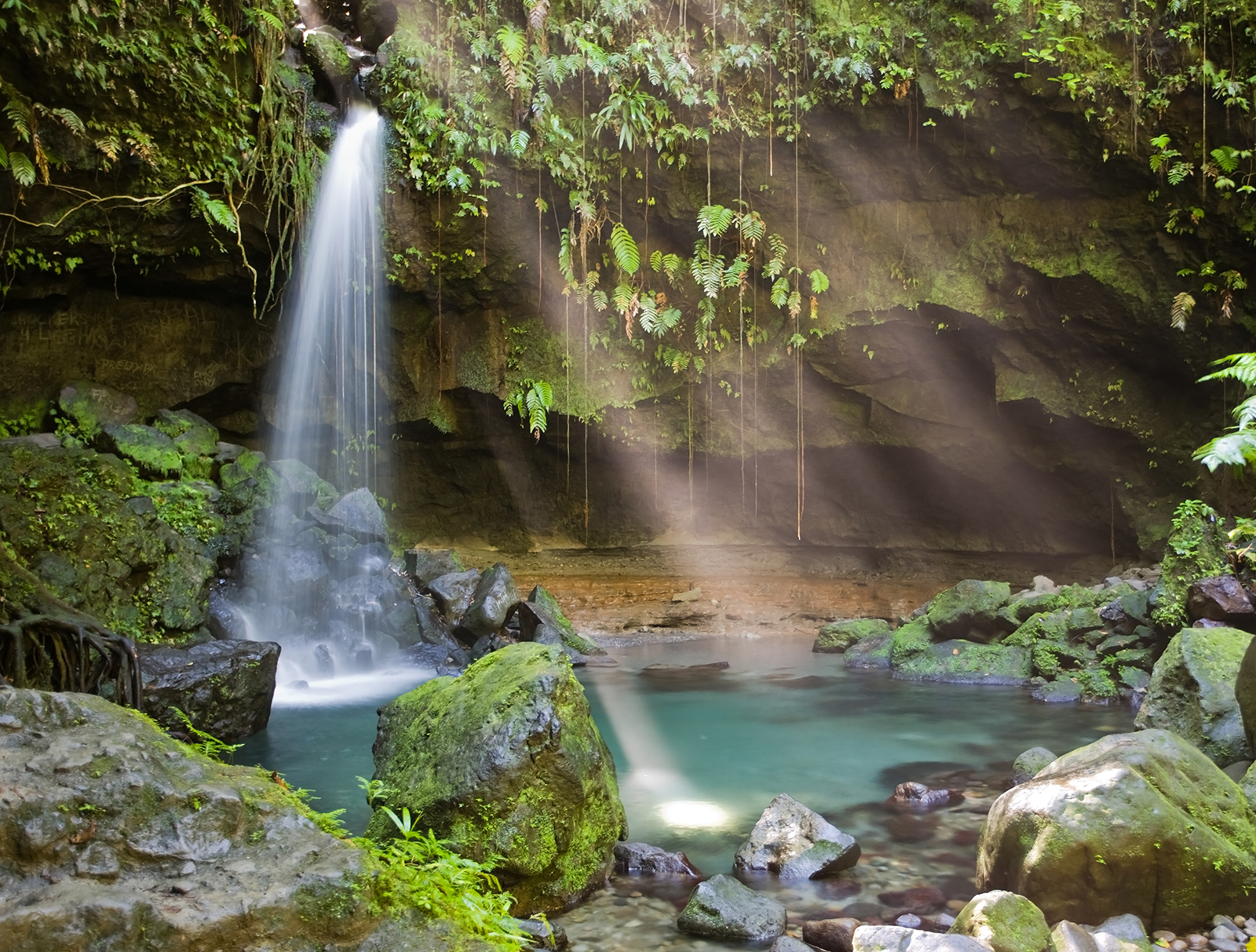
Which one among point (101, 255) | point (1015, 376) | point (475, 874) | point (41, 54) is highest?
point (41, 54)

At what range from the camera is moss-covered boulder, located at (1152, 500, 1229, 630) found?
9.55 metres

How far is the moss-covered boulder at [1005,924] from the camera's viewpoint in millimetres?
3445

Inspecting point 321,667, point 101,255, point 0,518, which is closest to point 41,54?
point 101,255

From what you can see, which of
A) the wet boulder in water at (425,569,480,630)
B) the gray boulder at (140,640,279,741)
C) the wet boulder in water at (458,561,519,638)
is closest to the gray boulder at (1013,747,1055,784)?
the gray boulder at (140,640,279,741)

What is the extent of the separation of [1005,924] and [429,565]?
10620 mm

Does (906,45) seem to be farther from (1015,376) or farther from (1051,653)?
(1051,653)

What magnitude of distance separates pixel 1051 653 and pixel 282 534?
10.4 m

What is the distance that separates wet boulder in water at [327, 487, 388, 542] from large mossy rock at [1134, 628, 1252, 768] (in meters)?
9.86

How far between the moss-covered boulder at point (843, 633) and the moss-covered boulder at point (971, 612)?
1173mm

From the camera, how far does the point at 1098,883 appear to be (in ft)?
12.8

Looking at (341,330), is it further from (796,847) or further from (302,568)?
(796,847)

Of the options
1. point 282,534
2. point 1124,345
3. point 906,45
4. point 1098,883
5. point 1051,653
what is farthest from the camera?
point 1124,345

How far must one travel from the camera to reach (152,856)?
1.86 m

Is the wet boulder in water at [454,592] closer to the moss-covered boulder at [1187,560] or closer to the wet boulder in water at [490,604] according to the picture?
the wet boulder in water at [490,604]
